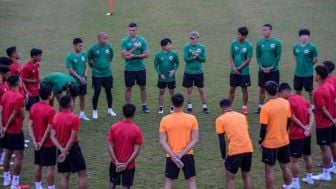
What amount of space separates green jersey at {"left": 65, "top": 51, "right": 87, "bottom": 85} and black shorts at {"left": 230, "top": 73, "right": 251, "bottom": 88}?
3.81 meters

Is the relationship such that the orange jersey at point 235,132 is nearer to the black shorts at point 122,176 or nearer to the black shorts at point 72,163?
the black shorts at point 122,176

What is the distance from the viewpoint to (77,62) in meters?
14.6

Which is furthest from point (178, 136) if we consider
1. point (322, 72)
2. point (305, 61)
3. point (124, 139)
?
point (305, 61)

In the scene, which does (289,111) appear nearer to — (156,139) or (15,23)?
(156,139)

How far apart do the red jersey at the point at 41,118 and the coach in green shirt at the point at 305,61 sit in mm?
7198

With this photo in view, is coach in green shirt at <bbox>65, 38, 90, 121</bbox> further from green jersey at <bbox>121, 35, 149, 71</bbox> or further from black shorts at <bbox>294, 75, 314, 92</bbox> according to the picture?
black shorts at <bbox>294, 75, 314, 92</bbox>

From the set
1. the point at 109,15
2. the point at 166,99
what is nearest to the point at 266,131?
the point at 166,99

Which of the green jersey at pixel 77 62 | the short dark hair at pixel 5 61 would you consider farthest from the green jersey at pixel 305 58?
the short dark hair at pixel 5 61

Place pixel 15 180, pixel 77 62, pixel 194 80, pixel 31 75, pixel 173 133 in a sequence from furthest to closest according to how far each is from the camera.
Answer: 1. pixel 194 80
2. pixel 77 62
3. pixel 31 75
4. pixel 15 180
5. pixel 173 133

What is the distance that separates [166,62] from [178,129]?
562 centimetres

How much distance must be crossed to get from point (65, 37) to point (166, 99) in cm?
868

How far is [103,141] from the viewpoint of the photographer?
13.6 meters

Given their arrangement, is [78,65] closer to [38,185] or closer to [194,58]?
[194,58]

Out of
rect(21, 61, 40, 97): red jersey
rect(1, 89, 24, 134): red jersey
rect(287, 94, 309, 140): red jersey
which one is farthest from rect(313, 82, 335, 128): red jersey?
rect(21, 61, 40, 97): red jersey
